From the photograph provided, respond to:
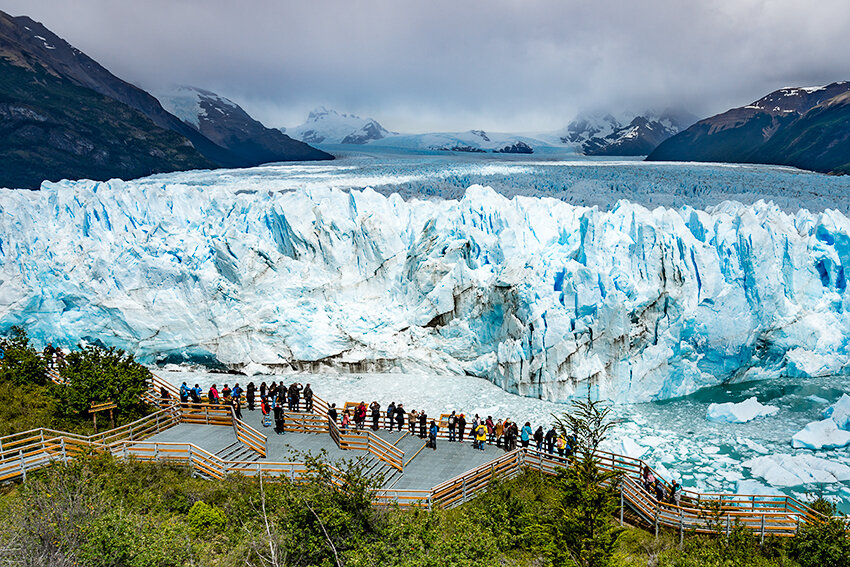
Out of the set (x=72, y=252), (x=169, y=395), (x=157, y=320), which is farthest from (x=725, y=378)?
(x=72, y=252)

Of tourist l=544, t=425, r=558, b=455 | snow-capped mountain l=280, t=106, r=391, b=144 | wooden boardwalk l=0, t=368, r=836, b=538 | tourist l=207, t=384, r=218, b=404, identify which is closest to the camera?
wooden boardwalk l=0, t=368, r=836, b=538

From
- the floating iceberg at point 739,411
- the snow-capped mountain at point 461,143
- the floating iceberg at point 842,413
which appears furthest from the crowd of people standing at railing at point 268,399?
the snow-capped mountain at point 461,143

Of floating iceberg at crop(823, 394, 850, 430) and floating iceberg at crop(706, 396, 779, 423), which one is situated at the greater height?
floating iceberg at crop(823, 394, 850, 430)

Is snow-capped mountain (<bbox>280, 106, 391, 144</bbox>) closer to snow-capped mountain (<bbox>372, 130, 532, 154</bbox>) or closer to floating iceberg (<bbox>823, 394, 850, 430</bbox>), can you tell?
snow-capped mountain (<bbox>372, 130, 532, 154</bbox>)

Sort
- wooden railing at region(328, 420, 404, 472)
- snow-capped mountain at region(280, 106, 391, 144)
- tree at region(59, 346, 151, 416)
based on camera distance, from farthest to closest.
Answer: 1. snow-capped mountain at region(280, 106, 391, 144)
2. tree at region(59, 346, 151, 416)
3. wooden railing at region(328, 420, 404, 472)

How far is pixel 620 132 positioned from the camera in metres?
81.4

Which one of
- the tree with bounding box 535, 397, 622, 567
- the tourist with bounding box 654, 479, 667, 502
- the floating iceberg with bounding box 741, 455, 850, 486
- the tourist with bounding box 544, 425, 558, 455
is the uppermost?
the tree with bounding box 535, 397, 622, 567

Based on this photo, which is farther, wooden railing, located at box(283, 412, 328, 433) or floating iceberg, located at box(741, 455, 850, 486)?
wooden railing, located at box(283, 412, 328, 433)

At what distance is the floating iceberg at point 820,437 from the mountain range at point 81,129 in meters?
39.5

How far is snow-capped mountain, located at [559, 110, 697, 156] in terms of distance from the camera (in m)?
70.4

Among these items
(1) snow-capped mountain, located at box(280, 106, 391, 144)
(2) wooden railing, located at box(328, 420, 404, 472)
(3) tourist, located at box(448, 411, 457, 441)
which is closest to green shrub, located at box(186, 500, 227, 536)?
(2) wooden railing, located at box(328, 420, 404, 472)

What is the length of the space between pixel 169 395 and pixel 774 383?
57.4 ft

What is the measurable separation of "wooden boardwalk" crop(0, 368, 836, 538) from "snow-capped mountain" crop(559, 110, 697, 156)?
56.6 metres

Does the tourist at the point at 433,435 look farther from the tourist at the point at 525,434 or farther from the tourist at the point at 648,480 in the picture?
the tourist at the point at 648,480
